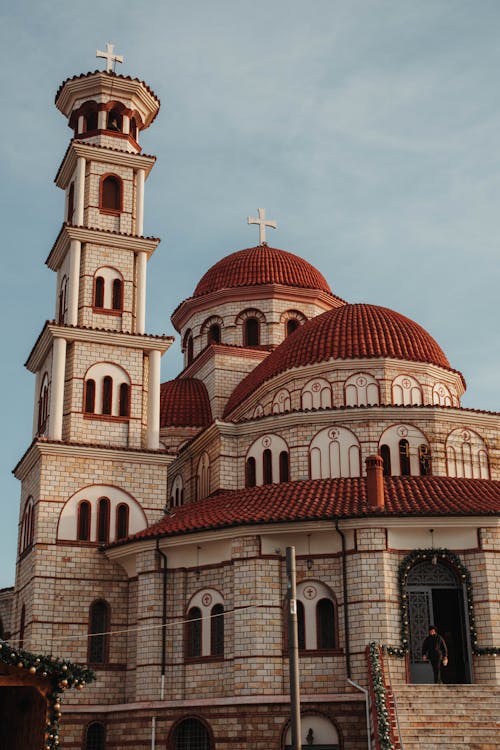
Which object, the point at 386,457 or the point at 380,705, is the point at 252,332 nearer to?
the point at 386,457

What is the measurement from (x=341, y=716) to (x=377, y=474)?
6.23 m

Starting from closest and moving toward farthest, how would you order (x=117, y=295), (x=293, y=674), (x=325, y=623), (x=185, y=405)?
1. (x=293, y=674)
2. (x=325, y=623)
3. (x=117, y=295)
4. (x=185, y=405)

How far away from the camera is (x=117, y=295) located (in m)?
33.5

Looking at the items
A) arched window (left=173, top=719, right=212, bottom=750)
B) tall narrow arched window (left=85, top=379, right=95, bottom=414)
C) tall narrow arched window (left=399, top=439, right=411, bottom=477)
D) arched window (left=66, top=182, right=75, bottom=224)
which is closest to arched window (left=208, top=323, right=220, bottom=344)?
arched window (left=66, top=182, right=75, bottom=224)

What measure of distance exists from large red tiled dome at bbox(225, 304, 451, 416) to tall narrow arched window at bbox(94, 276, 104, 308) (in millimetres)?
6420

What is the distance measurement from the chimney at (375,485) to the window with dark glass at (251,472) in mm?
6419

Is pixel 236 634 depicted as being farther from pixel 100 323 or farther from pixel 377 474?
pixel 100 323

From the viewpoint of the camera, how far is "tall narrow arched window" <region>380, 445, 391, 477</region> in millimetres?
30844

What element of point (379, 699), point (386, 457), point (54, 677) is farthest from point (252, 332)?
point (54, 677)

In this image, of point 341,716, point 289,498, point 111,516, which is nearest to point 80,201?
point 111,516

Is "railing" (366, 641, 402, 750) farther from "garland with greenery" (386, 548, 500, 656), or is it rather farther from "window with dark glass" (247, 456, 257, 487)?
"window with dark glass" (247, 456, 257, 487)

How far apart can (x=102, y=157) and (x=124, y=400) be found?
8.96 metres

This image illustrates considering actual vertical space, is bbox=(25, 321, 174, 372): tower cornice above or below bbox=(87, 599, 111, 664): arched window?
above

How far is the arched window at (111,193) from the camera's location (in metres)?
34.6
